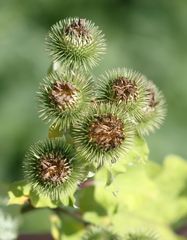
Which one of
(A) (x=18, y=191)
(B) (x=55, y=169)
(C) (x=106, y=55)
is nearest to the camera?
(B) (x=55, y=169)

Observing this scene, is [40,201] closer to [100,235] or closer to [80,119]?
[100,235]

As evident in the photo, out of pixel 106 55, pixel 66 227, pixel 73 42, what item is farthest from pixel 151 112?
pixel 106 55

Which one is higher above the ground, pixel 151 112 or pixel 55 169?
pixel 151 112

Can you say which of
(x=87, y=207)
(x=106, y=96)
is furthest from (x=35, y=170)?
(x=87, y=207)

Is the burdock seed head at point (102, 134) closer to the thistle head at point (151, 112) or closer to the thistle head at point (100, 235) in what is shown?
the thistle head at point (151, 112)

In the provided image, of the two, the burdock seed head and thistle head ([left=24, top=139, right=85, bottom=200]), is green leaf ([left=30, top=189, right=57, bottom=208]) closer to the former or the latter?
thistle head ([left=24, top=139, right=85, bottom=200])

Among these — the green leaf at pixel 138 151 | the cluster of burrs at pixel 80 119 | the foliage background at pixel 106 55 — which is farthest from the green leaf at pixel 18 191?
the foliage background at pixel 106 55
